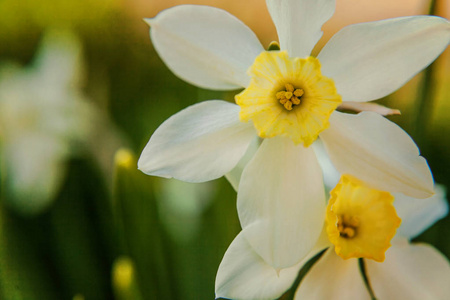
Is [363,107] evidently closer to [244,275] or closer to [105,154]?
[244,275]

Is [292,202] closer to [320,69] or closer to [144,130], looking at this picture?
[320,69]

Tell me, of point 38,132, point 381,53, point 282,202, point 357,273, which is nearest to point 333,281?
point 357,273

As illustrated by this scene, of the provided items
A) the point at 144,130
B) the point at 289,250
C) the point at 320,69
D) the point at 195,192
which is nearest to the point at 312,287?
the point at 289,250

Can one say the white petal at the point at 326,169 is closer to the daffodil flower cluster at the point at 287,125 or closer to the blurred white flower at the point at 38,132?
the daffodil flower cluster at the point at 287,125

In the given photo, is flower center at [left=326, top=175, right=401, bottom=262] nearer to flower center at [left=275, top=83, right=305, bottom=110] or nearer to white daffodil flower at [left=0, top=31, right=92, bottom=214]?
flower center at [left=275, top=83, right=305, bottom=110]

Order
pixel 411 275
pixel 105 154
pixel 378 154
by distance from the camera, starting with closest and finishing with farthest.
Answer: pixel 378 154 → pixel 411 275 → pixel 105 154

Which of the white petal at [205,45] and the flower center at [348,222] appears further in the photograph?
the flower center at [348,222]

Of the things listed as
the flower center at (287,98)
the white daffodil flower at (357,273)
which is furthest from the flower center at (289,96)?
the white daffodil flower at (357,273)
